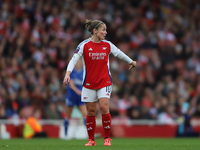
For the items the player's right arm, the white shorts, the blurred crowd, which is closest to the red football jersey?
the white shorts

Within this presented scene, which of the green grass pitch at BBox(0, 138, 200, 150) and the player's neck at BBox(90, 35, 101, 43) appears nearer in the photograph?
the green grass pitch at BBox(0, 138, 200, 150)

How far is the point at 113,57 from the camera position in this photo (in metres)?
16.8

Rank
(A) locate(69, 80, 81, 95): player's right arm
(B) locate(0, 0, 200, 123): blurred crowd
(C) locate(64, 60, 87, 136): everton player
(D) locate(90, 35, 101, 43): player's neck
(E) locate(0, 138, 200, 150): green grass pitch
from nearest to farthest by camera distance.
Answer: (E) locate(0, 138, 200, 150): green grass pitch < (D) locate(90, 35, 101, 43): player's neck < (A) locate(69, 80, 81, 95): player's right arm < (C) locate(64, 60, 87, 136): everton player < (B) locate(0, 0, 200, 123): blurred crowd

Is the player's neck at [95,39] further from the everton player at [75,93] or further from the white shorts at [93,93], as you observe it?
the everton player at [75,93]

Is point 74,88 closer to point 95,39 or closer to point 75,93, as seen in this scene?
point 75,93

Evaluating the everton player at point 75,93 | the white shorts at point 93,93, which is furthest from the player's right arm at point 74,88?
the white shorts at point 93,93

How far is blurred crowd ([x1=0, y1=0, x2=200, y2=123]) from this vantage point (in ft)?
47.0

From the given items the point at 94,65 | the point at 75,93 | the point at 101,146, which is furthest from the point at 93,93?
the point at 75,93

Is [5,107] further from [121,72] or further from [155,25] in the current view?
[155,25]

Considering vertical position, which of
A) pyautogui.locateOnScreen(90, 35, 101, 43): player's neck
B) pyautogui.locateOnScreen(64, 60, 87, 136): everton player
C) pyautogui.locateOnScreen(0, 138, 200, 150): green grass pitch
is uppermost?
pyautogui.locateOnScreen(90, 35, 101, 43): player's neck

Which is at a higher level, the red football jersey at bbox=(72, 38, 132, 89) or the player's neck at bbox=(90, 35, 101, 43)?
the player's neck at bbox=(90, 35, 101, 43)

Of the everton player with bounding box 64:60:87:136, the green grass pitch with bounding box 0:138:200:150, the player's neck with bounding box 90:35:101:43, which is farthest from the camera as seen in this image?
the everton player with bounding box 64:60:87:136

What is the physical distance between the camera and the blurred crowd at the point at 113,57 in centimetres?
1431

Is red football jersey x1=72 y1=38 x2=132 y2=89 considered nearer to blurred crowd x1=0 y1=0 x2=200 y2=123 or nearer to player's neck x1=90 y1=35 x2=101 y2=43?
player's neck x1=90 y1=35 x2=101 y2=43
